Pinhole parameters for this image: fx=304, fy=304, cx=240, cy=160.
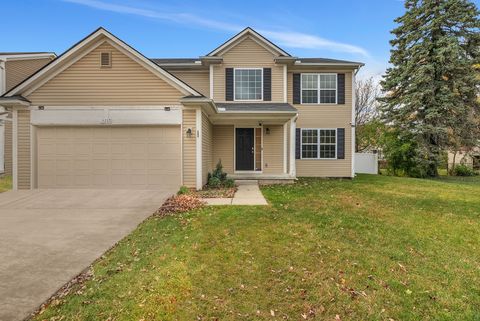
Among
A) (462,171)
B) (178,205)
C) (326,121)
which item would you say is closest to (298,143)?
(326,121)

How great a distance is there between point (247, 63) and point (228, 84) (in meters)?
1.36

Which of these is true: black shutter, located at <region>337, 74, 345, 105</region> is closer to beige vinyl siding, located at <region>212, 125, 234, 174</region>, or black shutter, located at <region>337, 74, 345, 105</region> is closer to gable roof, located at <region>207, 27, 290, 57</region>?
gable roof, located at <region>207, 27, 290, 57</region>

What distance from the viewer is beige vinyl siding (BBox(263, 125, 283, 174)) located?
1459 centimetres

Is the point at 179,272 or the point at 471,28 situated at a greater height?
the point at 471,28

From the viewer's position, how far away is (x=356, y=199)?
930 centimetres

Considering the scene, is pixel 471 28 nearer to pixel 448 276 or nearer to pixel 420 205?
pixel 420 205

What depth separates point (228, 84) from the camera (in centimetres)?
1442

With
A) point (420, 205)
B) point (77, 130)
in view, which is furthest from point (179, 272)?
point (77, 130)

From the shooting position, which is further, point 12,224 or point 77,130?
point 77,130

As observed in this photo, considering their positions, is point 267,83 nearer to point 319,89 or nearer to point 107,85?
point 319,89

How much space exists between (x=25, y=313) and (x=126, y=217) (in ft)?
13.7

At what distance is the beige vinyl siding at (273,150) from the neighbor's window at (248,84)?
5.51ft

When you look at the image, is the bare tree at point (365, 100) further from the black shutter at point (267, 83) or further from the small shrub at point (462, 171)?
the black shutter at point (267, 83)

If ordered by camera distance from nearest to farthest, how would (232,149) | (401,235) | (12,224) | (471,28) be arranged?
(401,235) < (12,224) < (232,149) < (471,28)
